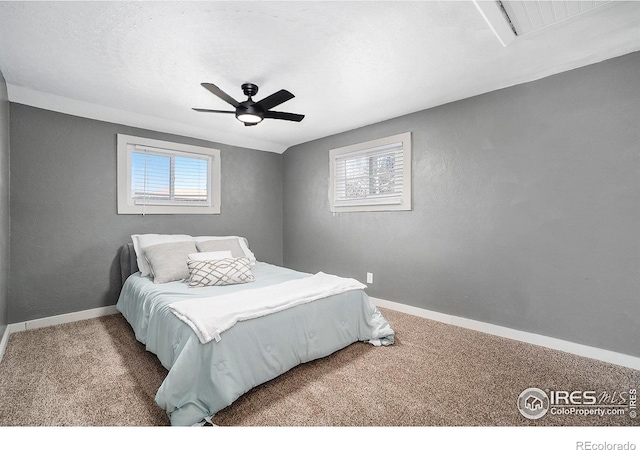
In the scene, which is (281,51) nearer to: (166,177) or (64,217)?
(166,177)

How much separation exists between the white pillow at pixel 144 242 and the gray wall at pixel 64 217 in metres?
0.26

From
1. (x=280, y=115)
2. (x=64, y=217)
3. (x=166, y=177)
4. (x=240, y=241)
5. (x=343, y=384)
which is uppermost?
(x=280, y=115)

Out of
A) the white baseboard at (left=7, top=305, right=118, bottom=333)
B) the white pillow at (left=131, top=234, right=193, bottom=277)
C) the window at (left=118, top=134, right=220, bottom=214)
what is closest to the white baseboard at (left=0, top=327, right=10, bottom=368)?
the white baseboard at (left=7, top=305, right=118, bottom=333)

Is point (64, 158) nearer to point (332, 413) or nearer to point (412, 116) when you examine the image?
point (332, 413)

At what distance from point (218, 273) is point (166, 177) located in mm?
1880

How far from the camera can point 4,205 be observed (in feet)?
8.19

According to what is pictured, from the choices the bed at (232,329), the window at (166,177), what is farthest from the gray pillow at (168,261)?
the window at (166,177)

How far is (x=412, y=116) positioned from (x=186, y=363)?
3.21 meters

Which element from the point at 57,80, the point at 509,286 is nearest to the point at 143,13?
the point at 57,80

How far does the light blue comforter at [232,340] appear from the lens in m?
1.54

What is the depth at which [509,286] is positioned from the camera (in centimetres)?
262

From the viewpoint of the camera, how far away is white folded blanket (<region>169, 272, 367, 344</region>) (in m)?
1.67

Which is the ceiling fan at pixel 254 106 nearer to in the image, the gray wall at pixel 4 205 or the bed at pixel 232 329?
the bed at pixel 232 329

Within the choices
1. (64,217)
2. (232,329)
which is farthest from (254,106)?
(64,217)
